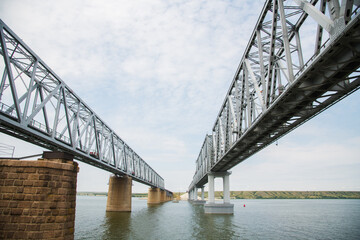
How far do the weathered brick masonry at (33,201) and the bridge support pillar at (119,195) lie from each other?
48621mm

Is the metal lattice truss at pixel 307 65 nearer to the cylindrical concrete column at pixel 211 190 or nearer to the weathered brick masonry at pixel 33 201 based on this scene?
the weathered brick masonry at pixel 33 201

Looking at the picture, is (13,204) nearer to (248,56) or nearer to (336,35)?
(336,35)

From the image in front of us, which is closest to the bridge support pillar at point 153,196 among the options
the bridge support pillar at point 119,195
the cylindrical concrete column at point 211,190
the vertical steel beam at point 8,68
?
the bridge support pillar at point 119,195

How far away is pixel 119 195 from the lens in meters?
62.1

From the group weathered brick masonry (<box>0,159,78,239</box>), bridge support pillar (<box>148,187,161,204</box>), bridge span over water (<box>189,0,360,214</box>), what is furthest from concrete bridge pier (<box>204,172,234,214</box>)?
bridge support pillar (<box>148,187,161,204</box>)

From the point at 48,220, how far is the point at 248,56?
25.4 m

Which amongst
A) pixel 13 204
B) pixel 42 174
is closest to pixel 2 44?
pixel 42 174

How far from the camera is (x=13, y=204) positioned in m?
13.8

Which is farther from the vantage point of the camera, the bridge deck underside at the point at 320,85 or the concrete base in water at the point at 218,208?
the concrete base in water at the point at 218,208

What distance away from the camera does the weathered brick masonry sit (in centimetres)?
1352

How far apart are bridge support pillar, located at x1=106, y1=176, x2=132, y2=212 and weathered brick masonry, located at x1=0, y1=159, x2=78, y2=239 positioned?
4862 cm

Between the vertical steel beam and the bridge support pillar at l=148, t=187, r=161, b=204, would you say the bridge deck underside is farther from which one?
the bridge support pillar at l=148, t=187, r=161, b=204

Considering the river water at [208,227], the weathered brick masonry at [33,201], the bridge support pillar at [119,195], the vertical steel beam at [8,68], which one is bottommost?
the river water at [208,227]

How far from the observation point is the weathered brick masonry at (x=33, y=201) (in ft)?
44.3
